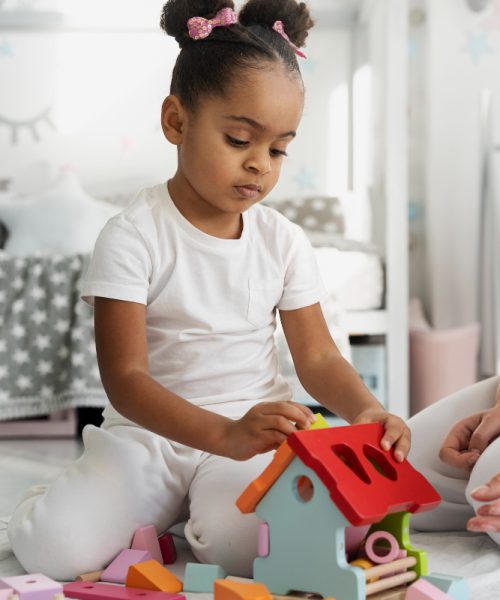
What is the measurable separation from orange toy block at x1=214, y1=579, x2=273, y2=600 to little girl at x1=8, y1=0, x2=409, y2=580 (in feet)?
0.53

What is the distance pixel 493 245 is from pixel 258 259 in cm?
170

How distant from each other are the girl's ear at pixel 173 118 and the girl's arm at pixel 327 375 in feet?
0.85

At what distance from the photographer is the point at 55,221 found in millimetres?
2703

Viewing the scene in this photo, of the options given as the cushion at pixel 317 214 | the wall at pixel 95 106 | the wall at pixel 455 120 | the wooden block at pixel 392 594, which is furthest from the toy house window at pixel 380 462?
the wall at pixel 95 106

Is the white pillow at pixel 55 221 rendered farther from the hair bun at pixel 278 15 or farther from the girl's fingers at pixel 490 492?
the girl's fingers at pixel 490 492

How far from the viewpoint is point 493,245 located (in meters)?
2.69

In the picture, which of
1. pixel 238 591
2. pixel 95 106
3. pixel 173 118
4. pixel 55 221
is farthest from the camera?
pixel 95 106

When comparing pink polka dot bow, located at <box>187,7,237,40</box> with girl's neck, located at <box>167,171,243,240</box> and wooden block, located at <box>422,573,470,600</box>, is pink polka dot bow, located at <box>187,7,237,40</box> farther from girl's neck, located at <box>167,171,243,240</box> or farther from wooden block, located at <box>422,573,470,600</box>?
wooden block, located at <box>422,573,470,600</box>

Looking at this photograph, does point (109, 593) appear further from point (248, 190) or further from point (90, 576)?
point (248, 190)

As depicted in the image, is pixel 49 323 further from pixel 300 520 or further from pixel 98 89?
pixel 300 520

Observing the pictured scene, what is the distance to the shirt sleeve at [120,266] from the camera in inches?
40.4

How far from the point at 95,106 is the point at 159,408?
2402 millimetres

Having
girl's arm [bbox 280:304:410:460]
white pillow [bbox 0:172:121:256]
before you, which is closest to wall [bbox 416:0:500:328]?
white pillow [bbox 0:172:121:256]

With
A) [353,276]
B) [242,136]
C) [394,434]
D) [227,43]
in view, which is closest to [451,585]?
[394,434]
